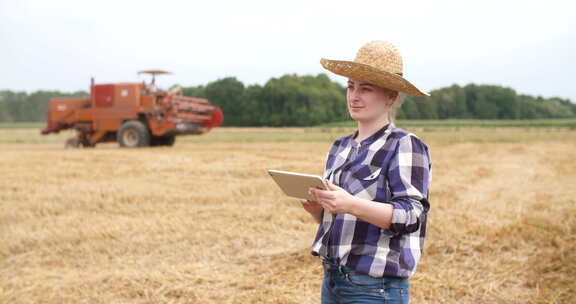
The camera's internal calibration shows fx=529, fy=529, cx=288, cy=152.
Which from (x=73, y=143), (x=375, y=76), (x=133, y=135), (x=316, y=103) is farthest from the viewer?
(x=316, y=103)

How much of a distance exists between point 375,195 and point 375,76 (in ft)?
1.34

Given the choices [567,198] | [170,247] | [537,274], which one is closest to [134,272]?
[170,247]

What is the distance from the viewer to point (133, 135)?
16.5 metres

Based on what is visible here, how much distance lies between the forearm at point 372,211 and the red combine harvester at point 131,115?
48.9 feet

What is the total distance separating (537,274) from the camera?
4.24 metres

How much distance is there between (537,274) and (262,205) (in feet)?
11.4

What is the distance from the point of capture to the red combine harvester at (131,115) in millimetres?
16391

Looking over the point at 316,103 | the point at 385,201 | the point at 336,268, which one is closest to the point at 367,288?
the point at 336,268

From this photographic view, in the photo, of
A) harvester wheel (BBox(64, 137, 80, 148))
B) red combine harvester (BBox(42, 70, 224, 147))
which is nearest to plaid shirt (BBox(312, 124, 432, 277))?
red combine harvester (BBox(42, 70, 224, 147))

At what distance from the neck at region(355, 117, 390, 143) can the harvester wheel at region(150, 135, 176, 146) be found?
16.1m

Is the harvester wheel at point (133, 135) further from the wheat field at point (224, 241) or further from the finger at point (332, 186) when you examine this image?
the finger at point (332, 186)

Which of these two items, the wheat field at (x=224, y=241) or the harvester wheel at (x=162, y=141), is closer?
the wheat field at (x=224, y=241)

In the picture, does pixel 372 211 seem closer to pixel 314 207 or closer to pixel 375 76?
pixel 314 207

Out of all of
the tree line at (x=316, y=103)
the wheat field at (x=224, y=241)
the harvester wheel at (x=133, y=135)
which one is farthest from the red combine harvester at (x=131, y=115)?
the tree line at (x=316, y=103)
